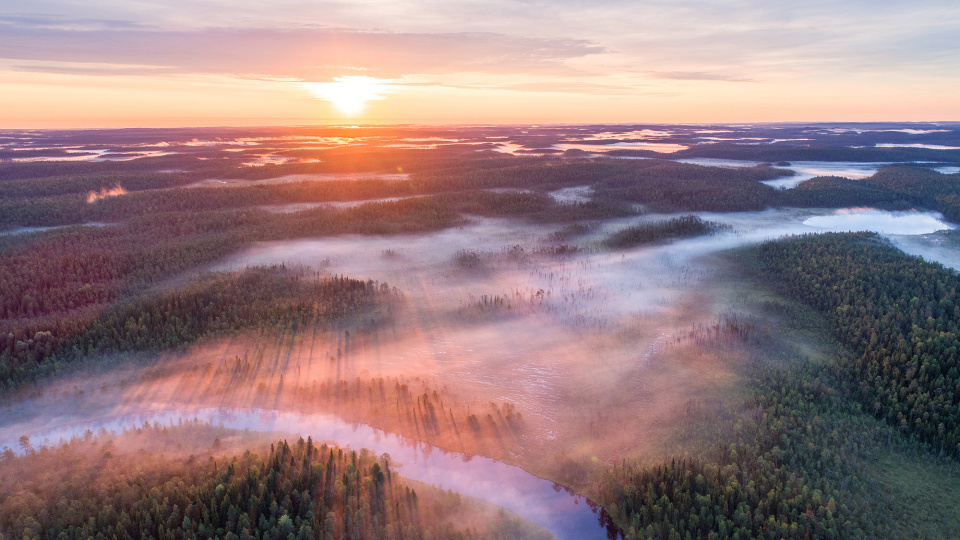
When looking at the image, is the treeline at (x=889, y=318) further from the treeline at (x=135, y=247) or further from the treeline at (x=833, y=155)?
the treeline at (x=833, y=155)

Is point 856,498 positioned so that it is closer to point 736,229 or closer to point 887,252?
point 887,252

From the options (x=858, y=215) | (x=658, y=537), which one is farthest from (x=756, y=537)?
(x=858, y=215)

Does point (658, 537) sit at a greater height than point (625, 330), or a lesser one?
lesser

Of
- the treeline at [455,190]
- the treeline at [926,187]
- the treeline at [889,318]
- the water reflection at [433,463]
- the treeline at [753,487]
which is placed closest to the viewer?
the treeline at [753,487]

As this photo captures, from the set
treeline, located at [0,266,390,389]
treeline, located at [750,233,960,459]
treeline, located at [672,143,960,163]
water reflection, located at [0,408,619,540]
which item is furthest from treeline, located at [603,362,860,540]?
treeline, located at [672,143,960,163]

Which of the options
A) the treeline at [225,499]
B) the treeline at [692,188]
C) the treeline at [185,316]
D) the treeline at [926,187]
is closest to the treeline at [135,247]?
the treeline at [185,316]
